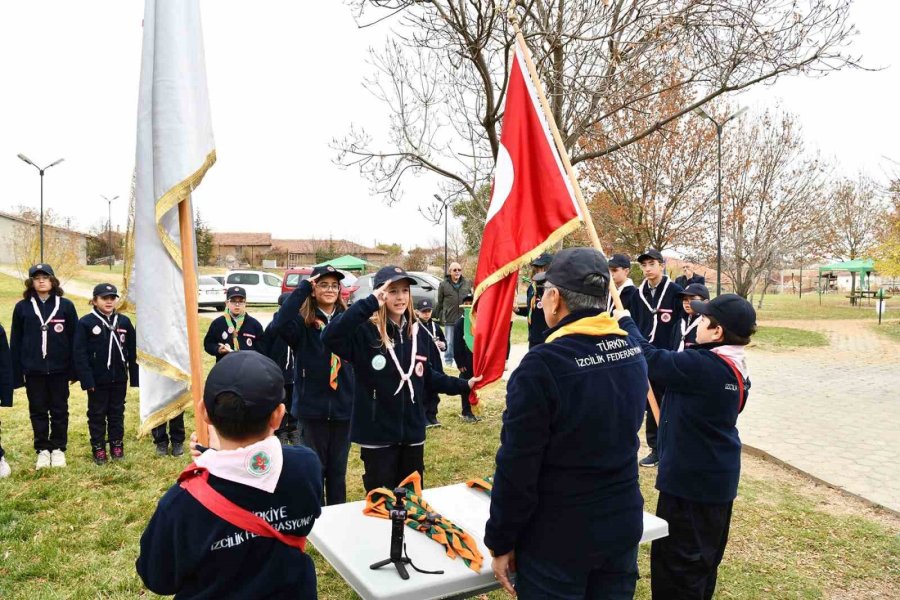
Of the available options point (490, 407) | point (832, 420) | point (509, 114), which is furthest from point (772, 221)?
point (509, 114)

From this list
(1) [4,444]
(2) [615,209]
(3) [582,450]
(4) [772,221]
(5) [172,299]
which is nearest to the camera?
(3) [582,450]

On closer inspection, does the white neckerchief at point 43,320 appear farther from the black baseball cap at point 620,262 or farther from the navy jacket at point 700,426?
the black baseball cap at point 620,262

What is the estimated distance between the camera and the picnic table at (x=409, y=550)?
8.03ft

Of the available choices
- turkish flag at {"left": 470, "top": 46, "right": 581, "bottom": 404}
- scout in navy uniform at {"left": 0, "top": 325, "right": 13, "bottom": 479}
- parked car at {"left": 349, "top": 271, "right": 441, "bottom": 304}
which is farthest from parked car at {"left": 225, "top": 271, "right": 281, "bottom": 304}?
turkish flag at {"left": 470, "top": 46, "right": 581, "bottom": 404}

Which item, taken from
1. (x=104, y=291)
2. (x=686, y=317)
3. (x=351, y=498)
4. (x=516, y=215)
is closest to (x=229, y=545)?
(x=516, y=215)

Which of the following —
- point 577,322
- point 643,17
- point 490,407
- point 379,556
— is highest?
point 643,17

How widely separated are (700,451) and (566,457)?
130cm

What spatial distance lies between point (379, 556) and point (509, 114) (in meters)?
2.68

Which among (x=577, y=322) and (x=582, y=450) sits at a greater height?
(x=577, y=322)

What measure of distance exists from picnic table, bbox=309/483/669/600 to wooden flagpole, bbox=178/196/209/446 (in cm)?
86

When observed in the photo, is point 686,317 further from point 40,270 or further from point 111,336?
point 40,270

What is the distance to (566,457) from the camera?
90.4 inches

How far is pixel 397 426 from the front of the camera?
387 centimetres

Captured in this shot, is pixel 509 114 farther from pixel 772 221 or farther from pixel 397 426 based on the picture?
pixel 772 221
